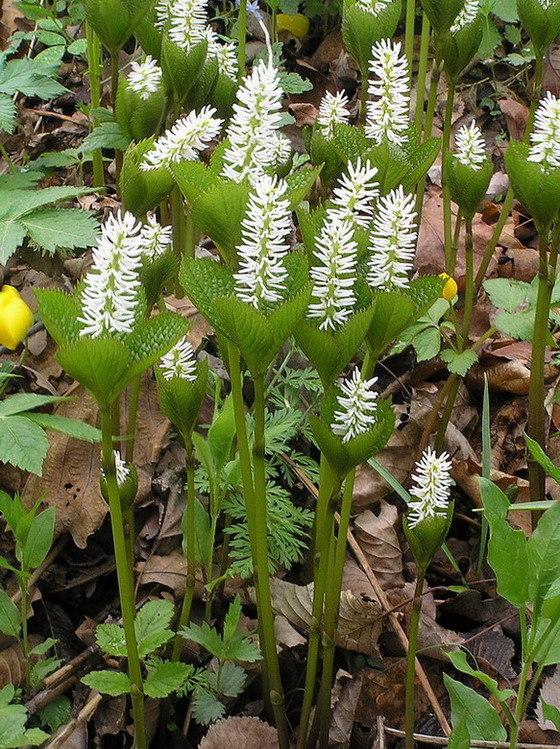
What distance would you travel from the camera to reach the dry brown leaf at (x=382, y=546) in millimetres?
2051

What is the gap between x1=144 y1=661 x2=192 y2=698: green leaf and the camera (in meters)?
1.41

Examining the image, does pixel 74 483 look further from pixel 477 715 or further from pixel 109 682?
pixel 477 715

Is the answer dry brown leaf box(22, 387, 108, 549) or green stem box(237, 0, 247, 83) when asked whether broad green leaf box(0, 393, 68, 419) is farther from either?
green stem box(237, 0, 247, 83)

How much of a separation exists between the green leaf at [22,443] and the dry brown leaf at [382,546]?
0.87 meters

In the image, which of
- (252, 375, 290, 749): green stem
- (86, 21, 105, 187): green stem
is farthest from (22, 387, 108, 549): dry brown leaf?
(86, 21, 105, 187): green stem

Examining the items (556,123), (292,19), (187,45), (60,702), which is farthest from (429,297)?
(292,19)

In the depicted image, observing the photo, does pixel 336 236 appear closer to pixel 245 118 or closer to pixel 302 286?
pixel 302 286

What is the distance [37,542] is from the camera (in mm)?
1665

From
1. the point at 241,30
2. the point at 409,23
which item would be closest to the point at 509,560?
the point at 241,30

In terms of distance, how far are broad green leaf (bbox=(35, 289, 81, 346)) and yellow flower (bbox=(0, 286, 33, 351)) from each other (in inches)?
31.2

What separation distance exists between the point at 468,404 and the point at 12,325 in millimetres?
1381

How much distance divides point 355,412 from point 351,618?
0.82 meters

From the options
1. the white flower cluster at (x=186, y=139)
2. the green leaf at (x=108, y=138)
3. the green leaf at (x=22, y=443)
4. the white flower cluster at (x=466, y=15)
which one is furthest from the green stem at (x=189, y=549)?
the white flower cluster at (x=466, y=15)

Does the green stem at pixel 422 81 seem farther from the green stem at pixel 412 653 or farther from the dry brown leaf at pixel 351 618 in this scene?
the green stem at pixel 412 653
